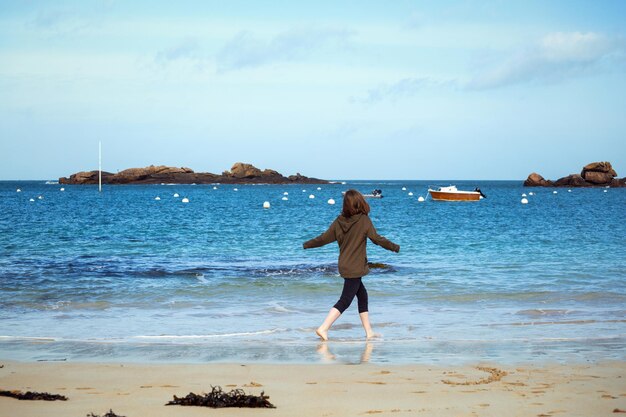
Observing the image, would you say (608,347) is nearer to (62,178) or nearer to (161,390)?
(161,390)

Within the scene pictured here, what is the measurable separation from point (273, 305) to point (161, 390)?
7.44 meters

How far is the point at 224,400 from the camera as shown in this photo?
647 cm

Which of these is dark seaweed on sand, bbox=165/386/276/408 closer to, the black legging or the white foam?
the black legging

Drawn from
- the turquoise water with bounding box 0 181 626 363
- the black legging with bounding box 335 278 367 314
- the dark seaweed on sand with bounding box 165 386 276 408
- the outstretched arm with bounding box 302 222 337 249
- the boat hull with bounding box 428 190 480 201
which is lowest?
the turquoise water with bounding box 0 181 626 363

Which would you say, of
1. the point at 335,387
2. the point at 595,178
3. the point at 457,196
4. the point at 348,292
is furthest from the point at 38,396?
the point at 595,178

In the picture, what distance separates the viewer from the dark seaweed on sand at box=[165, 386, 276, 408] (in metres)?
6.44

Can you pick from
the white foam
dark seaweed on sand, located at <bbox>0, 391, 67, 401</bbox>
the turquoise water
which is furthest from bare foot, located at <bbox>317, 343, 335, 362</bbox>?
dark seaweed on sand, located at <bbox>0, 391, 67, 401</bbox>

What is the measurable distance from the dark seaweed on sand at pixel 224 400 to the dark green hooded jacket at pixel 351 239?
3491mm

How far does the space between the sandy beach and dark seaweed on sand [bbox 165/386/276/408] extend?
0.34ft

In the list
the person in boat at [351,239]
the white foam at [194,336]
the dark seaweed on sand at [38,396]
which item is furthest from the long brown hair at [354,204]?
the dark seaweed on sand at [38,396]

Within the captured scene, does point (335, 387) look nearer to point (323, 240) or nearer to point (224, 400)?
point (224, 400)

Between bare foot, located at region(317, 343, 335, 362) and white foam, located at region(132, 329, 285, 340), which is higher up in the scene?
bare foot, located at region(317, 343, 335, 362)

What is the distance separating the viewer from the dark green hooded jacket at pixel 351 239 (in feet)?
32.3

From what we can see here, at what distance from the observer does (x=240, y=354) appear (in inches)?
367
